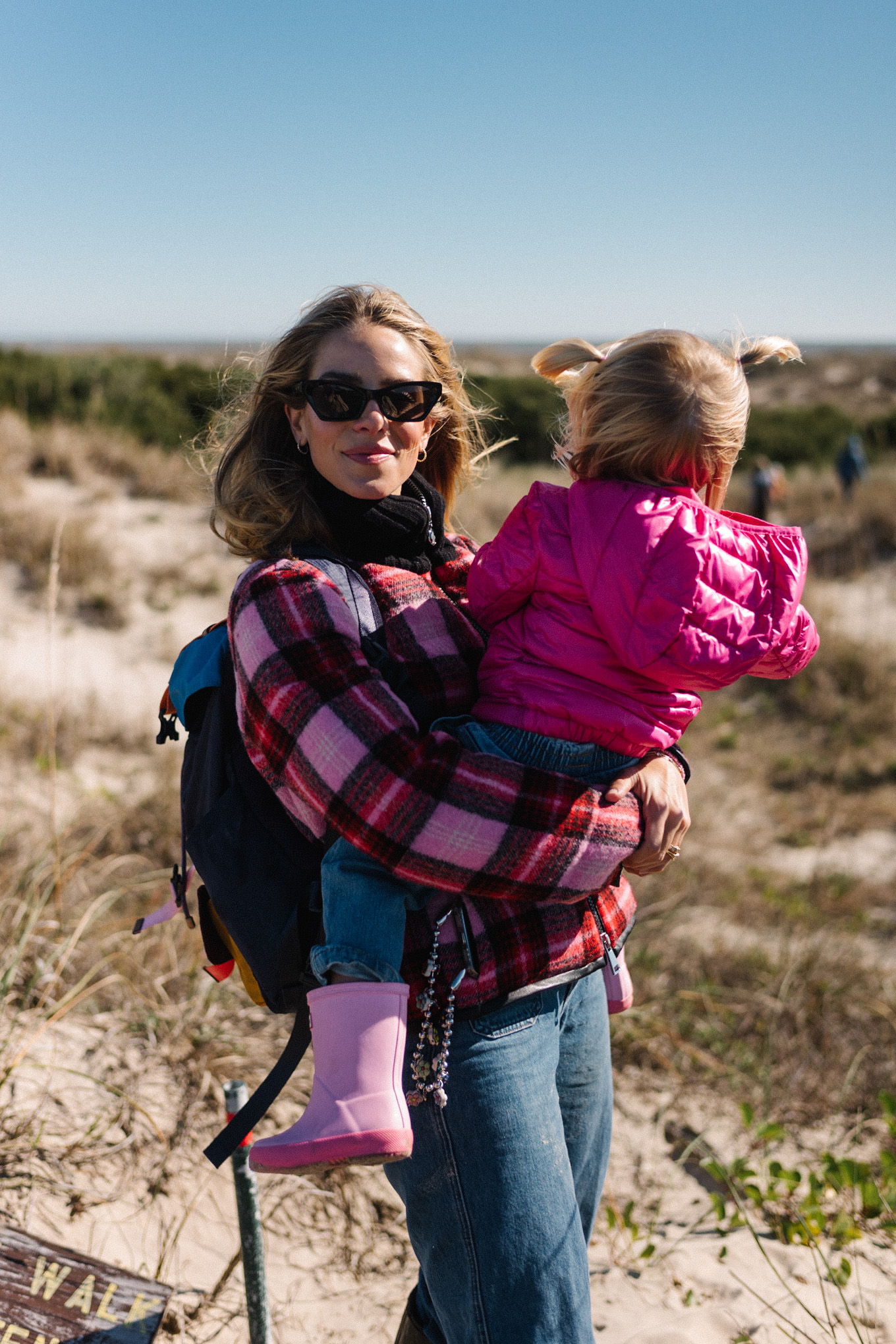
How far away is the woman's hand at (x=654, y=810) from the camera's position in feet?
4.55

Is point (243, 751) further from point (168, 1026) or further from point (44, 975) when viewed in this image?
point (168, 1026)

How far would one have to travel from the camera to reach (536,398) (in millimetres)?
21484

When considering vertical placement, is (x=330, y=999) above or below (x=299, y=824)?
below

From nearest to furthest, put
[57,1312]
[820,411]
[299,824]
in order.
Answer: [299,824]
[57,1312]
[820,411]

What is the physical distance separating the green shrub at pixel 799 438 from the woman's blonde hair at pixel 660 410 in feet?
64.6

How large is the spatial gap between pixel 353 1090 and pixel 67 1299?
0.99 metres

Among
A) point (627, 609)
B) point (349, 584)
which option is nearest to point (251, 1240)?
point (349, 584)

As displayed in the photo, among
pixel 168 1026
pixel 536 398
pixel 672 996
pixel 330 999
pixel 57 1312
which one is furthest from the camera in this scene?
pixel 536 398

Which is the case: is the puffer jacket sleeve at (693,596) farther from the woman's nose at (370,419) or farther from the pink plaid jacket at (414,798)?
the woman's nose at (370,419)

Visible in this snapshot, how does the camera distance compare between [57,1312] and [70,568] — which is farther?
[70,568]

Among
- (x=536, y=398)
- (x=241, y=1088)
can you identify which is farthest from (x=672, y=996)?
(x=536, y=398)

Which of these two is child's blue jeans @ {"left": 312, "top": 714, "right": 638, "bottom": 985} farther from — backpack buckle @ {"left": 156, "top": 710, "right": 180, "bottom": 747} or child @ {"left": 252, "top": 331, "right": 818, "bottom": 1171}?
backpack buckle @ {"left": 156, "top": 710, "right": 180, "bottom": 747}

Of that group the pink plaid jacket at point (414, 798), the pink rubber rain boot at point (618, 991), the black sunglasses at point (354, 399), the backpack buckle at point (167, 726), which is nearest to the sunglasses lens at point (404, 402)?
the black sunglasses at point (354, 399)

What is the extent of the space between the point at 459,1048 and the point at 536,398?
21.6 meters
